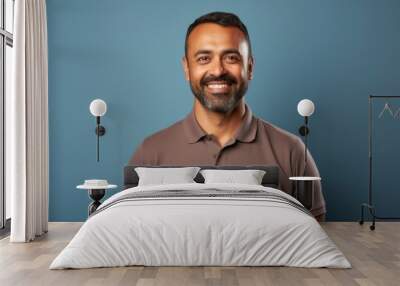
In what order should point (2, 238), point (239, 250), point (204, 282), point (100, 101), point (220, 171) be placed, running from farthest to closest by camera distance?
1. point (100, 101)
2. point (220, 171)
3. point (2, 238)
4. point (239, 250)
5. point (204, 282)

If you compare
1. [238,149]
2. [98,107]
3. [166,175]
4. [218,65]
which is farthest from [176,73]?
[166,175]

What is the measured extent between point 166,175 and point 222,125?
3.34ft

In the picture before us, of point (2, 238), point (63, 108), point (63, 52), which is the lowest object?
point (2, 238)

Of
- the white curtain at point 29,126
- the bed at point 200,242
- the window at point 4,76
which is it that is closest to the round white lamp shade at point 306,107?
the bed at point 200,242

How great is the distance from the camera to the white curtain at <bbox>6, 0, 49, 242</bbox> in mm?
6105

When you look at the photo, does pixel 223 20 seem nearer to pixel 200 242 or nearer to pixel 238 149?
pixel 238 149

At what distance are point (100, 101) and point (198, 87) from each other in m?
1.17

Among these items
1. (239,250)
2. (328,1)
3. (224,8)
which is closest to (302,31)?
(328,1)

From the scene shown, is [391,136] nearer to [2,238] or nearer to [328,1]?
[328,1]

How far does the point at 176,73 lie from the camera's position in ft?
24.6

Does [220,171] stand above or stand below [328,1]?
below

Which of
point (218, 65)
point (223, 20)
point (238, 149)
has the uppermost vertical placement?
point (223, 20)

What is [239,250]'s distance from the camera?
4.65 metres

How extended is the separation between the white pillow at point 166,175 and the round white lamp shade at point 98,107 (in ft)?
2.92
